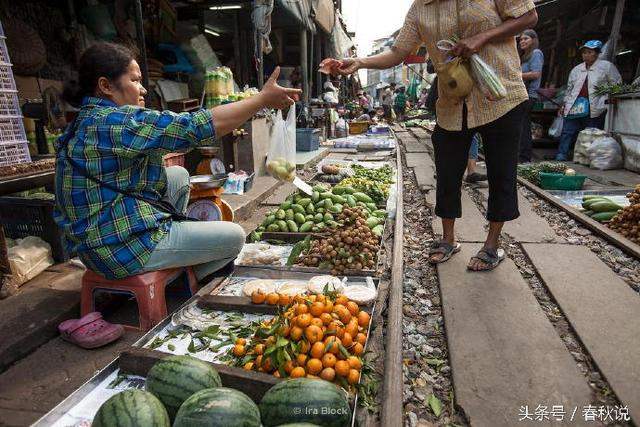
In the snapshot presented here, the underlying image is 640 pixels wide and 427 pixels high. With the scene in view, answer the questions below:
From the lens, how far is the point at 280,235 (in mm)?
3994

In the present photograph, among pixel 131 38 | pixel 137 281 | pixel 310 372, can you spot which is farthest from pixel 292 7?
pixel 310 372

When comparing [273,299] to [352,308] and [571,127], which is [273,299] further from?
[571,127]

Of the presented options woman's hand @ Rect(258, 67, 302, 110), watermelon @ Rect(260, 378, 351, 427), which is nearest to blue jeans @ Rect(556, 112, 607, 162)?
woman's hand @ Rect(258, 67, 302, 110)

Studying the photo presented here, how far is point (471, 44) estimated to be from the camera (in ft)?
8.80

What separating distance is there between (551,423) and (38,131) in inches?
195

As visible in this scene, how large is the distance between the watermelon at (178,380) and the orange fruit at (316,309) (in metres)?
0.57

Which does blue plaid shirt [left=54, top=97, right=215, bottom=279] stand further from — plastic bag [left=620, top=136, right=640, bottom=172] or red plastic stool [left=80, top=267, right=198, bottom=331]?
plastic bag [left=620, top=136, right=640, bottom=172]

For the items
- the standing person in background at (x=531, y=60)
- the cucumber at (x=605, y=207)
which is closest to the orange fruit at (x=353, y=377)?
Result: the cucumber at (x=605, y=207)

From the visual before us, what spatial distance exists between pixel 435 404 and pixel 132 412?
135cm

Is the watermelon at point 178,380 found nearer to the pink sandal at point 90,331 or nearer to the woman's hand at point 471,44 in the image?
the pink sandal at point 90,331

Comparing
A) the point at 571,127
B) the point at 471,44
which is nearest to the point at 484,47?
the point at 471,44

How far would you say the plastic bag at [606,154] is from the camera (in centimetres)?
755

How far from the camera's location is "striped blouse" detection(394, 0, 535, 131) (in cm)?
278

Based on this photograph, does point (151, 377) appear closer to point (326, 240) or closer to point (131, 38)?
point (326, 240)
